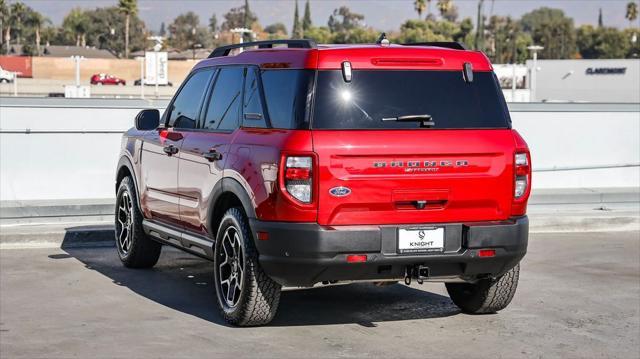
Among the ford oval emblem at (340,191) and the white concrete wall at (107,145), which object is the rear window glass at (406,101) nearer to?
the ford oval emblem at (340,191)

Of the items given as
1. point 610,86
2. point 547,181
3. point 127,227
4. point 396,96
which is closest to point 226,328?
point 396,96

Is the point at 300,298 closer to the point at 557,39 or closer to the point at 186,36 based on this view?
the point at 557,39

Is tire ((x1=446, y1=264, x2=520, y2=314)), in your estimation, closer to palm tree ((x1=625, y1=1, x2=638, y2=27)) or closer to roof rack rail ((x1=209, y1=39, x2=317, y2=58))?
roof rack rail ((x1=209, y1=39, x2=317, y2=58))

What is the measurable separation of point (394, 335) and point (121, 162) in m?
4.05

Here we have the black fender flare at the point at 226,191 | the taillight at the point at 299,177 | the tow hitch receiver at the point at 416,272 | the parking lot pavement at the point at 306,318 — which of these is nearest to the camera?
the taillight at the point at 299,177

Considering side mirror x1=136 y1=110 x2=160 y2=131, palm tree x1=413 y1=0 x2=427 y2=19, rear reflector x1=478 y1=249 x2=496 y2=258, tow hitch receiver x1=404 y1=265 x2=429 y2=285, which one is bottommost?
tow hitch receiver x1=404 y1=265 x2=429 y2=285

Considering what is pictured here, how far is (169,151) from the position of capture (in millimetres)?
9469

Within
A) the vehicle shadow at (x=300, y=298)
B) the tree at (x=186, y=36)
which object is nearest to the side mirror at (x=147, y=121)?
the vehicle shadow at (x=300, y=298)

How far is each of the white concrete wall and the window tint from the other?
883 cm

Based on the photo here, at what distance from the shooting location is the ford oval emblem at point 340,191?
Answer: 7432 mm

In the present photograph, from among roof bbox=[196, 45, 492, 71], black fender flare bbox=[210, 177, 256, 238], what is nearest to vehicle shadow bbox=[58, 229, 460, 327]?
black fender flare bbox=[210, 177, 256, 238]

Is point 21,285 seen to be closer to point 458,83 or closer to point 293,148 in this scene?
point 293,148

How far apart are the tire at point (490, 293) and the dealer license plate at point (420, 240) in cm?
95

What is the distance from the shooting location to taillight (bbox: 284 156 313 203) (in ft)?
24.3
